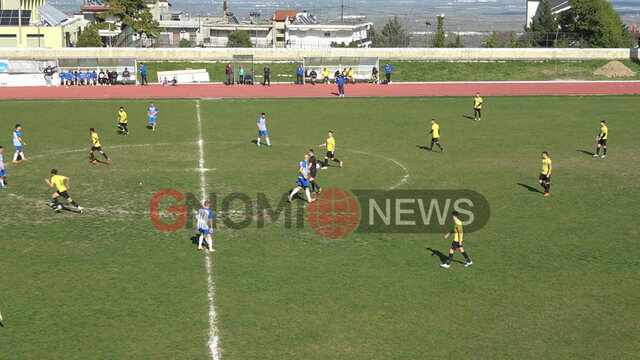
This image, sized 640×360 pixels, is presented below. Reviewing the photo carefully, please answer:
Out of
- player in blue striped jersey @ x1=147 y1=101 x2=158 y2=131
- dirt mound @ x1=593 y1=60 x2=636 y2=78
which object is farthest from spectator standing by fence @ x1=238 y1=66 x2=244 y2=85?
dirt mound @ x1=593 y1=60 x2=636 y2=78

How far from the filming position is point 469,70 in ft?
265

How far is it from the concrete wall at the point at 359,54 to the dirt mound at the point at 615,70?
15.8 feet

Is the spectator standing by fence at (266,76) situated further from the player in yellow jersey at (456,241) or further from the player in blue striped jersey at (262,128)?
the player in yellow jersey at (456,241)

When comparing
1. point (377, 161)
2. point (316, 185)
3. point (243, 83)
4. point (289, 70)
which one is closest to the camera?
point (316, 185)

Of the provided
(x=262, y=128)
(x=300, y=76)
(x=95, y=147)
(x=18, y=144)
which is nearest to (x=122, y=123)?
(x=95, y=147)

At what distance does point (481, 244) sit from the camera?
24.4 meters

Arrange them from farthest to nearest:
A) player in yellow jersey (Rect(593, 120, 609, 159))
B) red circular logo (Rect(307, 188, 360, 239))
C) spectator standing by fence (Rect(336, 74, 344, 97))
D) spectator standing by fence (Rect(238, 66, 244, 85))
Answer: spectator standing by fence (Rect(238, 66, 244, 85)) < spectator standing by fence (Rect(336, 74, 344, 97)) < player in yellow jersey (Rect(593, 120, 609, 159)) < red circular logo (Rect(307, 188, 360, 239))

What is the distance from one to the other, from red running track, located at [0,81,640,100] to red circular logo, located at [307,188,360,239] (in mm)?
34039

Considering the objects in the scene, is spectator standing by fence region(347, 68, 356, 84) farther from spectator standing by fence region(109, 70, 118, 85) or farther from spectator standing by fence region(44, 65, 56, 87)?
spectator standing by fence region(44, 65, 56, 87)

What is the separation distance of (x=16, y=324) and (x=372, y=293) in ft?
30.7

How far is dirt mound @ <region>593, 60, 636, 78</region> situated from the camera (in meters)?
78.4

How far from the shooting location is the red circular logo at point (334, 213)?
85.3ft

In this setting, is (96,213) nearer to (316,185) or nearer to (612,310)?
(316,185)

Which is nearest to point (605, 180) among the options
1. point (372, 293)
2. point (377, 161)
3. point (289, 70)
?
point (377, 161)
